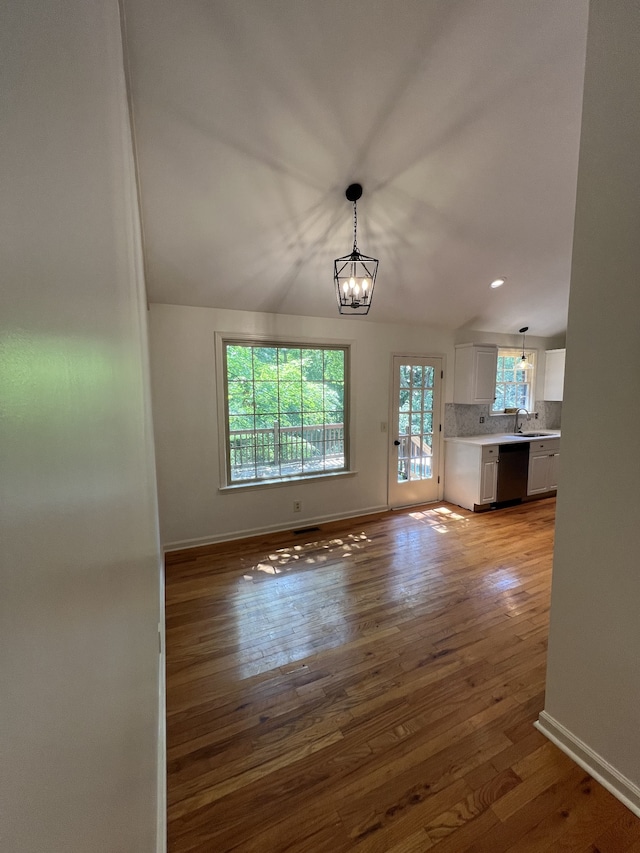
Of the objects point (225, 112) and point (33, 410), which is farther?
point (225, 112)

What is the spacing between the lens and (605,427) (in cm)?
140

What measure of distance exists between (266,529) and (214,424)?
124 centimetres

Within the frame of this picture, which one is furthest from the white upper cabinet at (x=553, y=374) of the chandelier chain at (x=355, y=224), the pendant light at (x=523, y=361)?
the chandelier chain at (x=355, y=224)

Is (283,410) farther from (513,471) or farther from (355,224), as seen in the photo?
(513,471)

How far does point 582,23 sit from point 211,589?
3.86 m

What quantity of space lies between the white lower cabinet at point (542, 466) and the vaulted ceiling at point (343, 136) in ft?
8.29

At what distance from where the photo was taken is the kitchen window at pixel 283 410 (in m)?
3.68

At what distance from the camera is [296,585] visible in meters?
2.85

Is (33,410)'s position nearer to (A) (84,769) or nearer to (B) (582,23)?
(A) (84,769)

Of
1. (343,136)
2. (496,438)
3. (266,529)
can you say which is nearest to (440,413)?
(496,438)

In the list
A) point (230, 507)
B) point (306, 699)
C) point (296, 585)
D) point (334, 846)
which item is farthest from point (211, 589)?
point (334, 846)

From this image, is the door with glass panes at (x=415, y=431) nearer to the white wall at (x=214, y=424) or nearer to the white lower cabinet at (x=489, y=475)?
the white wall at (x=214, y=424)

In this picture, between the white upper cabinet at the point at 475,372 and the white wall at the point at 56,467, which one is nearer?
the white wall at the point at 56,467

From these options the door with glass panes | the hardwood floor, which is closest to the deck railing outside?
the door with glass panes
